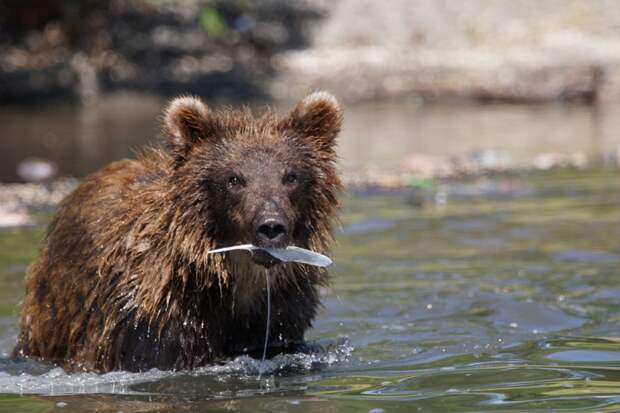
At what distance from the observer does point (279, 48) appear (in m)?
24.6

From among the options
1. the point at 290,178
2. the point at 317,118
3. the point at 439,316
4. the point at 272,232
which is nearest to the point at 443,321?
the point at 439,316

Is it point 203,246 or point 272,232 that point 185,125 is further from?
point 272,232

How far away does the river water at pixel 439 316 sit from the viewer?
22.8ft

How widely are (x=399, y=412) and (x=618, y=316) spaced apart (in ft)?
→ 10.4

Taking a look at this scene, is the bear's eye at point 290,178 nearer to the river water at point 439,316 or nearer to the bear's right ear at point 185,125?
the bear's right ear at point 185,125

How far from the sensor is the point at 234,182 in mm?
7297

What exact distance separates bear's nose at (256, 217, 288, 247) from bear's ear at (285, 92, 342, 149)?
3.27 ft

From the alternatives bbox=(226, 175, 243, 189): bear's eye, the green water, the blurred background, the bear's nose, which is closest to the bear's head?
bbox=(226, 175, 243, 189): bear's eye

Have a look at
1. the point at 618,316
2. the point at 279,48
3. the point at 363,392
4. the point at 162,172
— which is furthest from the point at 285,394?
the point at 279,48

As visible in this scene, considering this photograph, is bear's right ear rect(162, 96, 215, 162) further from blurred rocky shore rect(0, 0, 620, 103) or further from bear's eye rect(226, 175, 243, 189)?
blurred rocky shore rect(0, 0, 620, 103)

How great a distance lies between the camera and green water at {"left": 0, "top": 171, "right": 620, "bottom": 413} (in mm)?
6930

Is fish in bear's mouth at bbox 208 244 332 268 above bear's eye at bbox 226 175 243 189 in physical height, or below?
below

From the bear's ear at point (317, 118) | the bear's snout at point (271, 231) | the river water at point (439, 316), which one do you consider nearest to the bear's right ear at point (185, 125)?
the bear's ear at point (317, 118)

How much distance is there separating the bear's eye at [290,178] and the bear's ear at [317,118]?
37 centimetres
